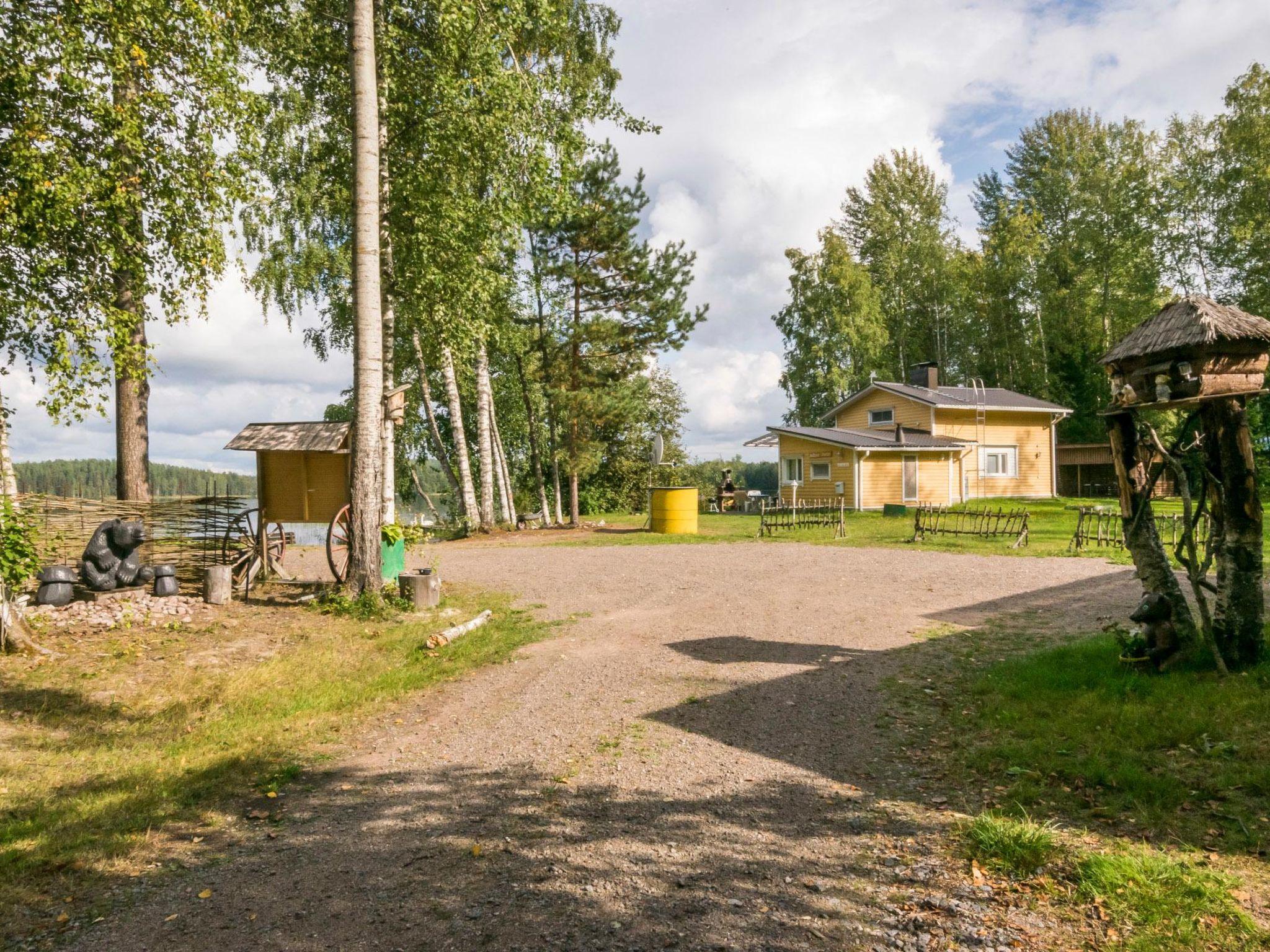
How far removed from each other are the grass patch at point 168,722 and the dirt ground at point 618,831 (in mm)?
426

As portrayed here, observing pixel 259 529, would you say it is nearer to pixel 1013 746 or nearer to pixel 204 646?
pixel 204 646

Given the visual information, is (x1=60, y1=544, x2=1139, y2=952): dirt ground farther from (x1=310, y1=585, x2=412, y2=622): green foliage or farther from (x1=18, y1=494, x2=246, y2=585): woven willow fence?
(x1=18, y1=494, x2=246, y2=585): woven willow fence

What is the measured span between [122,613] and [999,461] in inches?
1247

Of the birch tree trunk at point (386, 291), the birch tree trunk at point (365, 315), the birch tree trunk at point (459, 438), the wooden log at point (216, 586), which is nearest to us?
the birch tree trunk at point (365, 315)

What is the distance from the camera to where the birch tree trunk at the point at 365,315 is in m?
9.36

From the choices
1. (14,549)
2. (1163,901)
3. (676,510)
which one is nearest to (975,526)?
(676,510)

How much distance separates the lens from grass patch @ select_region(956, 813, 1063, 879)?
3.25 metres

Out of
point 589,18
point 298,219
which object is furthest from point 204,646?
point 589,18

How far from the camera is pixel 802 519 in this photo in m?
21.3

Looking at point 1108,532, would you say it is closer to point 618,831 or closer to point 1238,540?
point 1238,540

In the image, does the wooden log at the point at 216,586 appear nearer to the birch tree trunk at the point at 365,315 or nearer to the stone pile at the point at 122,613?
the stone pile at the point at 122,613

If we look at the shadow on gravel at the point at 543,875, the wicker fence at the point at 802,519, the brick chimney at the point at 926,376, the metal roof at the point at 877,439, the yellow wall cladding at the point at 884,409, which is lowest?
the shadow on gravel at the point at 543,875

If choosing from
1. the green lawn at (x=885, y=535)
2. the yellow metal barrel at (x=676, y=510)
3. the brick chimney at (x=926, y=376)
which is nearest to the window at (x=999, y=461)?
the green lawn at (x=885, y=535)

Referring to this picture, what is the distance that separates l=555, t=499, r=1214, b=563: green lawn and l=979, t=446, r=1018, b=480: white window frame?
295cm
